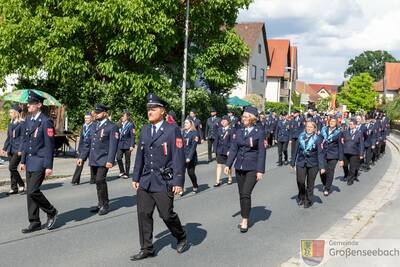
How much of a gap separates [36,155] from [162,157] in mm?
2201

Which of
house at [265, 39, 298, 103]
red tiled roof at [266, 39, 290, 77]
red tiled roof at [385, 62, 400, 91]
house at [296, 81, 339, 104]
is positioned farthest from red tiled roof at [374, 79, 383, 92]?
red tiled roof at [266, 39, 290, 77]

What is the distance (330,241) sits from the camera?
6902mm

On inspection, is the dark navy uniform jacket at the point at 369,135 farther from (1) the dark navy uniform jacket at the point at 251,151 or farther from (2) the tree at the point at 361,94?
(2) the tree at the point at 361,94

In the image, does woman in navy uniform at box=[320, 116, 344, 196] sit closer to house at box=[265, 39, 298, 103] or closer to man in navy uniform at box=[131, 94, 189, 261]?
man in navy uniform at box=[131, 94, 189, 261]

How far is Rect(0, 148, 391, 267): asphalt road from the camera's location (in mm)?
5992

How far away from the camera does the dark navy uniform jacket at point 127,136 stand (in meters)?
13.4

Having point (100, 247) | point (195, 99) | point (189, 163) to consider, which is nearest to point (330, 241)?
point (100, 247)

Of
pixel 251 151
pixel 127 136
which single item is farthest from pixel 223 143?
pixel 251 151

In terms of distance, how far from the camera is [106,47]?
21.2 metres

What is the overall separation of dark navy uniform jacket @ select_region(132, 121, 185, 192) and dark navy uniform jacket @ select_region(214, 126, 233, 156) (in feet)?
22.8

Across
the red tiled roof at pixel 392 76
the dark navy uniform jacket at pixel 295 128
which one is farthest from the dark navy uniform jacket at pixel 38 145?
the red tiled roof at pixel 392 76

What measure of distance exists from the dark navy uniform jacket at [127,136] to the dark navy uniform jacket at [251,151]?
615 centimetres

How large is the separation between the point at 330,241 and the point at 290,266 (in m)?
1.47

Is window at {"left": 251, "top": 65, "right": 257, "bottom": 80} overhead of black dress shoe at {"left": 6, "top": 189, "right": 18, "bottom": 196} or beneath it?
overhead
